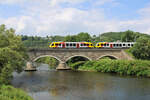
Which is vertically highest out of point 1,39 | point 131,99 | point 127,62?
point 1,39

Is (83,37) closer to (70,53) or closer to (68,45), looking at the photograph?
(68,45)

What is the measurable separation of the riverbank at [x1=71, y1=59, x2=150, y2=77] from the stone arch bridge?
3.72m

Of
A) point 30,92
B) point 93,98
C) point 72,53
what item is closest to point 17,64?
point 30,92

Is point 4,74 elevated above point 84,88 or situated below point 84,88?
above

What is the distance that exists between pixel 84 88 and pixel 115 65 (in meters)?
18.1

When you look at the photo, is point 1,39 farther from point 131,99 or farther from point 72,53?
point 131,99

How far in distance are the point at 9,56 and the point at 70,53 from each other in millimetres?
25721

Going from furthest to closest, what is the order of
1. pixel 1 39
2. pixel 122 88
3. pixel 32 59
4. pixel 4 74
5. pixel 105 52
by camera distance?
pixel 105 52 → pixel 32 59 → pixel 1 39 → pixel 122 88 → pixel 4 74

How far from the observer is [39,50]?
50.4m

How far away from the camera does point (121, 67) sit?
43.0 meters

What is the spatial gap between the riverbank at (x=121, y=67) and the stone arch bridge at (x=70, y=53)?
372 cm

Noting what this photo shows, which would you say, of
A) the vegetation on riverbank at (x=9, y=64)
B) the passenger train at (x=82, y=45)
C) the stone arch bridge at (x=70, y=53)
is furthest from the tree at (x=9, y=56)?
the passenger train at (x=82, y=45)

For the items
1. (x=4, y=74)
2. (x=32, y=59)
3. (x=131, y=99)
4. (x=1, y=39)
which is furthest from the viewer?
(x=32, y=59)

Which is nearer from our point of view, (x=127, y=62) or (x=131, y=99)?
(x=131, y=99)
